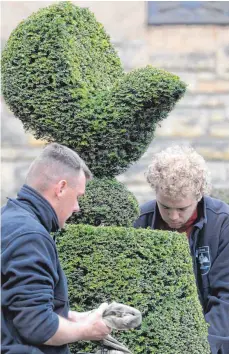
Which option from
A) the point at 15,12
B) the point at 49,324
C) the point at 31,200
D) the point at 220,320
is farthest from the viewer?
the point at 15,12

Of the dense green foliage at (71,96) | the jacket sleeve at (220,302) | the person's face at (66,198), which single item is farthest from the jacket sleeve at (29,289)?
the jacket sleeve at (220,302)

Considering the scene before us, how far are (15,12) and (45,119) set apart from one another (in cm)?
389

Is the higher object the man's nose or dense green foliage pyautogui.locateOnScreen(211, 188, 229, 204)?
the man's nose

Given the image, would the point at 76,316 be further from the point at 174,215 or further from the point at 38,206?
the point at 174,215

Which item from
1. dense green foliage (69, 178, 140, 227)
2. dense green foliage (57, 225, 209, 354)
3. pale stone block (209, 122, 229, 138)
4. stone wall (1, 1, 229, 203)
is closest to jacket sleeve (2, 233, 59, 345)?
dense green foliage (57, 225, 209, 354)

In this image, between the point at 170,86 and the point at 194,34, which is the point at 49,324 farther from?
the point at 194,34

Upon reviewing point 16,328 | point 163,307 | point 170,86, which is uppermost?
point 170,86

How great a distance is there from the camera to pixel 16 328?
298 centimetres

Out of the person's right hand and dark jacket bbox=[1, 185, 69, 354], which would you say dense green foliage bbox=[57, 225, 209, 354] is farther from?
dark jacket bbox=[1, 185, 69, 354]

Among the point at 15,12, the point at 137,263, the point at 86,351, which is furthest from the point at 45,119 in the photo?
the point at 15,12

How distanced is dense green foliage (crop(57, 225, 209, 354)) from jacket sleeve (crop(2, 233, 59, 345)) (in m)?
0.75

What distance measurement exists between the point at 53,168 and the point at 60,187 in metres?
0.09

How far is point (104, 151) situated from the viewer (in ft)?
13.5

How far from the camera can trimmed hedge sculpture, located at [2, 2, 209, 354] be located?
3.72 metres
